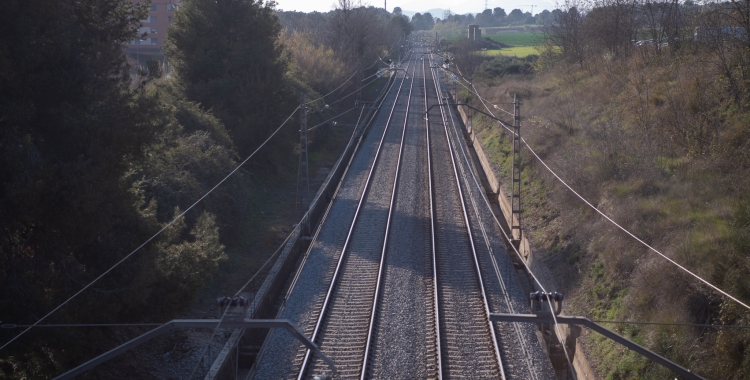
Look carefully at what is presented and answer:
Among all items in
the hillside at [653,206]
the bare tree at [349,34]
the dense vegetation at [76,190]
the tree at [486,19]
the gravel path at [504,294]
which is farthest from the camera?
the tree at [486,19]

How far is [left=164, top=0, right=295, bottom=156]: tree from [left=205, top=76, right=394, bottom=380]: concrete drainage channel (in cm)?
358

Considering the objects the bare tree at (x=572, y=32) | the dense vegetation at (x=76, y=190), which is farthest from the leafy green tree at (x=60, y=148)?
the bare tree at (x=572, y=32)

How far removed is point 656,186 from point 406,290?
230 inches

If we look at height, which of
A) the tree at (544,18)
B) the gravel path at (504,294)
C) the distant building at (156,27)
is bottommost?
the gravel path at (504,294)

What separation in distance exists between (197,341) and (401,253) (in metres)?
5.61

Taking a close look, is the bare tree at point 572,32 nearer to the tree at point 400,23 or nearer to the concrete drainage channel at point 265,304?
the concrete drainage channel at point 265,304

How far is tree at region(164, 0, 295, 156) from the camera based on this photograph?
2142cm

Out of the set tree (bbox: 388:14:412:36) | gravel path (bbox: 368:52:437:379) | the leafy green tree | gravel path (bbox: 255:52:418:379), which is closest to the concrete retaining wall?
gravel path (bbox: 368:52:437:379)

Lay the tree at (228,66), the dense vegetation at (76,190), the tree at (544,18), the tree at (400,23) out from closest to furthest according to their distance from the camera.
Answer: the dense vegetation at (76,190), the tree at (228,66), the tree at (400,23), the tree at (544,18)

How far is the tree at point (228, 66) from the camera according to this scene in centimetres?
2142

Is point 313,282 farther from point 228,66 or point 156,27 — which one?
point 156,27

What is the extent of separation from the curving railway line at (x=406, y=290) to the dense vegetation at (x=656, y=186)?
4.61 feet

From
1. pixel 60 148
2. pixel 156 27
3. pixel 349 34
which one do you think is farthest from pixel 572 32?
pixel 156 27

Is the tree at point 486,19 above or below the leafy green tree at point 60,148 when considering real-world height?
above
